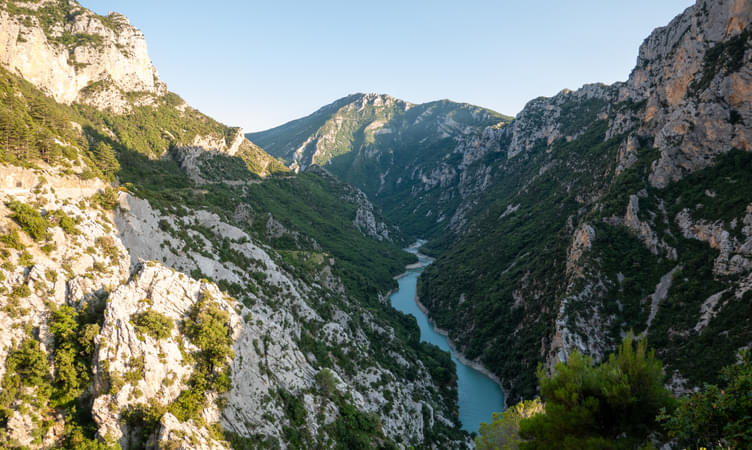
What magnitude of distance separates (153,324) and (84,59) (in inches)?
3188

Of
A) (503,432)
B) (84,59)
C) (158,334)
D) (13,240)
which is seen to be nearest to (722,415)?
(503,432)

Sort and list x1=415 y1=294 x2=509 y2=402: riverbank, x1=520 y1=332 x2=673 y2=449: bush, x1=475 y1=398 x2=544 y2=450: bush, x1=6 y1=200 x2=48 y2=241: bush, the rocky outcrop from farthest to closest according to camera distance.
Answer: x1=415 y1=294 x2=509 y2=402: riverbank
the rocky outcrop
x1=6 y1=200 x2=48 y2=241: bush
x1=475 y1=398 x2=544 y2=450: bush
x1=520 y1=332 x2=673 y2=449: bush

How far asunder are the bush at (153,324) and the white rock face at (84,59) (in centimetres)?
6382

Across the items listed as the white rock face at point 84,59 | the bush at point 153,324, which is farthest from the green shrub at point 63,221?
the white rock face at point 84,59

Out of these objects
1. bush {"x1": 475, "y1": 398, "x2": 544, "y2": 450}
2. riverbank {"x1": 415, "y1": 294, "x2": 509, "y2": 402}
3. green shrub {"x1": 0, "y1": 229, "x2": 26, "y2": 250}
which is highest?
green shrub {"x1": 0, "y1": 229, "x2": 26, "y2": 250}

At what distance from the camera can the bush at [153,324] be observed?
18.0 meters

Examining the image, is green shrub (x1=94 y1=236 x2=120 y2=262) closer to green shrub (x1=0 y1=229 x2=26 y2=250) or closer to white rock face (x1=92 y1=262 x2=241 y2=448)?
white rock face (x1=92 y1=262 x2=241 y2=448)

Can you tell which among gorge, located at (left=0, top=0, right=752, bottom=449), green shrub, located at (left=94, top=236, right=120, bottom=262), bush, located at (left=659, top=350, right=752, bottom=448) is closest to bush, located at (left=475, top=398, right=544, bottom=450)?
gorge, located at (left=0, top=0, right=752, bottom=449)

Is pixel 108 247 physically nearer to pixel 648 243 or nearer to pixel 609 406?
pixel 609 406

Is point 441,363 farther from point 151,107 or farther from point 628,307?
point 151,107

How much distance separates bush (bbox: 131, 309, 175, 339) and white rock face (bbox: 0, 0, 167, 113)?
63816mm

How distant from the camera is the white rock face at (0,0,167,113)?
57.6 metres

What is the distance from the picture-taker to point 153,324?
1845 cm

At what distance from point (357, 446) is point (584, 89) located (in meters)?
150
